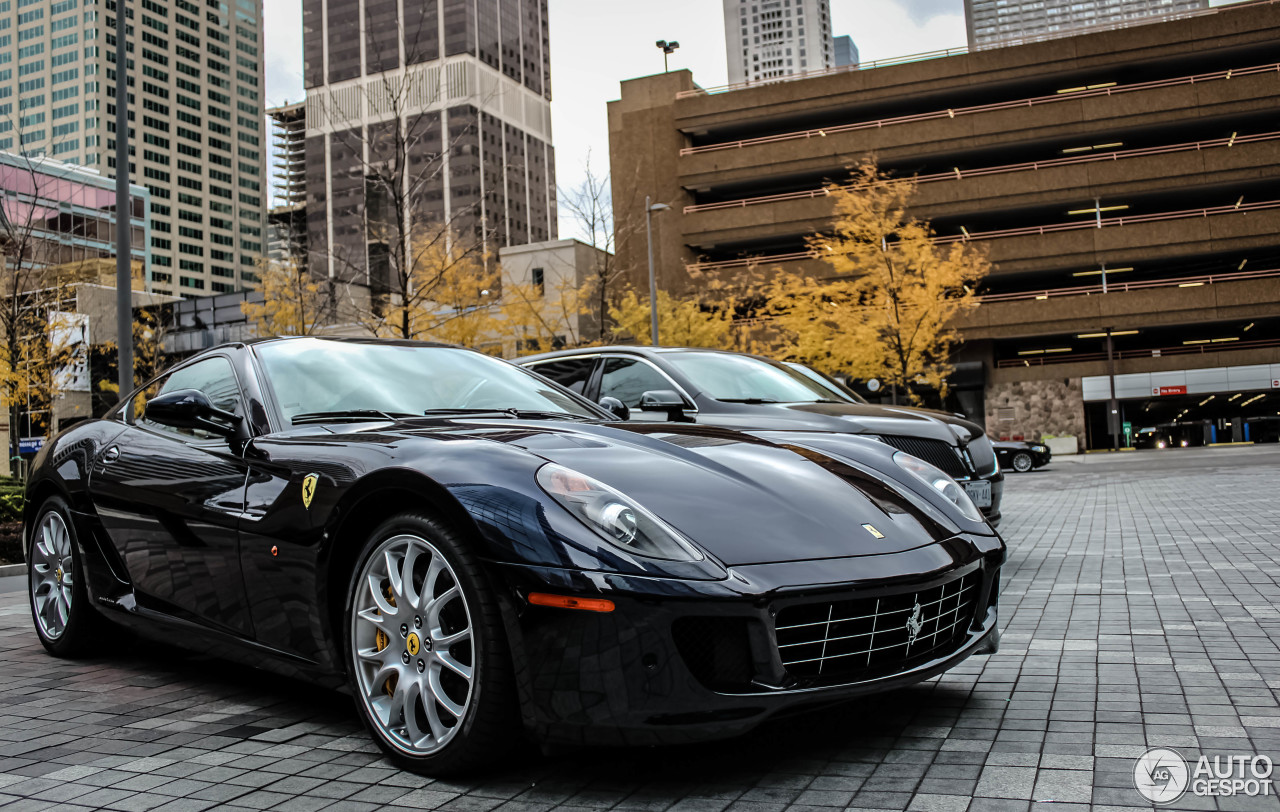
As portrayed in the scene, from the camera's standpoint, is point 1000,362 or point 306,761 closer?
point 306,761

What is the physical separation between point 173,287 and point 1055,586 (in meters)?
160

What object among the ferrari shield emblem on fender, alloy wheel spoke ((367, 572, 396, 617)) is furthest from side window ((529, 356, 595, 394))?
alloy wheel spoke ((367, 572, 396, 617))

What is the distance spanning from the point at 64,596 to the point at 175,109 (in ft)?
538

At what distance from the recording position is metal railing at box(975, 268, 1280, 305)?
39.8 m

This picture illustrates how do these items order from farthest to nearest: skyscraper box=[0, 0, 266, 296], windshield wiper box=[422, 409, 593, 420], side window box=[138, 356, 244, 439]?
1. skyscraper box=[0, 0, 266, 296]
2. side window box=[138, 356, 244, 439]
3. windshield wiper box=[422, 409, 593, 420]

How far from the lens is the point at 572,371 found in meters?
8.02

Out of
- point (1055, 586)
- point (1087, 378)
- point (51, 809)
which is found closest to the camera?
point (51, 809)

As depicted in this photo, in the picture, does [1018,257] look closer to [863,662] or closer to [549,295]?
[549,295]

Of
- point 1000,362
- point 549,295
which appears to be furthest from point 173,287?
point 1000,362

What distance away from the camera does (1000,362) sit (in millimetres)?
43406

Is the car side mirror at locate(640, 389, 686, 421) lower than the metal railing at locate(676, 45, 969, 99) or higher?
lower

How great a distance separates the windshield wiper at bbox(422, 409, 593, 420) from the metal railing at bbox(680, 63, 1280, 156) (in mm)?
43404

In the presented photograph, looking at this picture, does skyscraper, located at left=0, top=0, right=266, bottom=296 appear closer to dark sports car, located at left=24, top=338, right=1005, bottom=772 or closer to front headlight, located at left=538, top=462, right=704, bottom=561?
dark sports car, located at left=24, top=338, right=1005, bottom=772

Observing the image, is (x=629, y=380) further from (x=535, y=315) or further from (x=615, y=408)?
(x=535, y=315)
